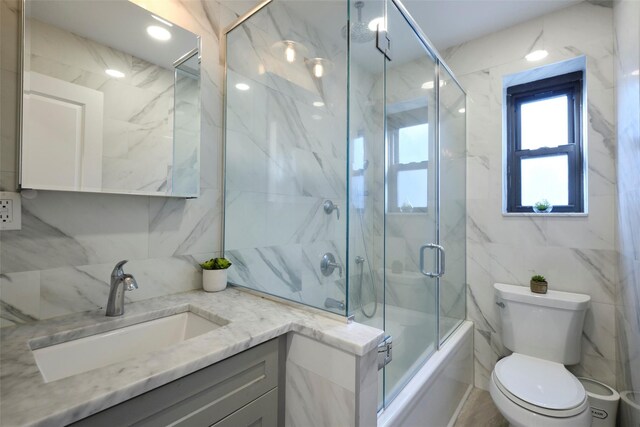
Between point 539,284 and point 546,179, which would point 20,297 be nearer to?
point 539,284

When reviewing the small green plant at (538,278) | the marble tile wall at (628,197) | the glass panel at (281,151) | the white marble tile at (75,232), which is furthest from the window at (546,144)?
the white marble tile at (75,232)

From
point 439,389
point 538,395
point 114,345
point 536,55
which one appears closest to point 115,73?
point 114,345

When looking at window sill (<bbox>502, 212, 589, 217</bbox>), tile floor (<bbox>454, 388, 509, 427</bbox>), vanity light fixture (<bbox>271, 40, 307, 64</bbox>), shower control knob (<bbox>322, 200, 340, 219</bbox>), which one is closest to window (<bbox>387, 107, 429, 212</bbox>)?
shower control knob (<bbox>322, 200, 340, 219</bbox>)

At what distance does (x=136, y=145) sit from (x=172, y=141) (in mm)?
147

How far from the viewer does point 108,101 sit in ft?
3.63

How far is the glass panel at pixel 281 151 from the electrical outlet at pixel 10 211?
2.45 ft

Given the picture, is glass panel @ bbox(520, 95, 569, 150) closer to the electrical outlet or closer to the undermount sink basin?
the undermount sink basin

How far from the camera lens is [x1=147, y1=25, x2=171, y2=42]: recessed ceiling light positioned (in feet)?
4.05

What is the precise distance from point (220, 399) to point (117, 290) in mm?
547

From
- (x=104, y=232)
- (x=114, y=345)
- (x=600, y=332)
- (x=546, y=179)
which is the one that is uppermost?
(x=546, y=179)

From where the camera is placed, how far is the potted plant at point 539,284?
188cm

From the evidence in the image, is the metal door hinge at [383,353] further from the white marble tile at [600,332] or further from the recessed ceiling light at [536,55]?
the recessed ceiling light at [536,55]

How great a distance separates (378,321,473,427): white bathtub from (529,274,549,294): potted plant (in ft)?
1.68

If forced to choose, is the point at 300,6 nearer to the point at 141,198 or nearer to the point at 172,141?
the point at 172,141
